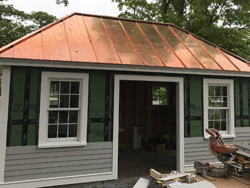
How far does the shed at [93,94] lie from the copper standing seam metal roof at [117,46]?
29mm

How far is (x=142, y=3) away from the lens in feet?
43.5

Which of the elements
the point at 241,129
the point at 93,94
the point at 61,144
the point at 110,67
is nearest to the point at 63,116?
the point at 61,144

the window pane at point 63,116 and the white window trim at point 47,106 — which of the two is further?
the window pane at point 63,116

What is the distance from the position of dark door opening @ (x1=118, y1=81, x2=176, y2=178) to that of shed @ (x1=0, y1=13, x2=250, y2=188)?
154cm

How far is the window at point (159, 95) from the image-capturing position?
9.00 meters

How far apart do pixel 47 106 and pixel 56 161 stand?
129 cm

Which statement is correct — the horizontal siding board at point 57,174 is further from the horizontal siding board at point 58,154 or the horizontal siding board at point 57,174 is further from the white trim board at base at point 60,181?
the horizontal siding board at point 58,154

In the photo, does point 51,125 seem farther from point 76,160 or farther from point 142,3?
point 142,3

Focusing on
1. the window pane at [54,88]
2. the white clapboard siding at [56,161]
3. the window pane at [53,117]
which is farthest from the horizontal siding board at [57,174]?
the window pane at [54,88]

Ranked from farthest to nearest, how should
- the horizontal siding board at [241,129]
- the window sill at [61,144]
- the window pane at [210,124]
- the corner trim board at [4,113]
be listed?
the horizontal siding board at [241,129] < the window pane at [210,124] < the window sill at [61,144] < the corner trim board at [4,113]

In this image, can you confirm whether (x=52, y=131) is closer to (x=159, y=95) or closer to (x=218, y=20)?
(x=159, y=95)

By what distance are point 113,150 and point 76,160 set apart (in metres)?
0.92

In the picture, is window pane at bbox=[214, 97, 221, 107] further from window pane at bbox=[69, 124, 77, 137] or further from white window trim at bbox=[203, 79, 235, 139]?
window pane at bbox=[69, 124, 77, 137]

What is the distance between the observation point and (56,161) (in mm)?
4266
